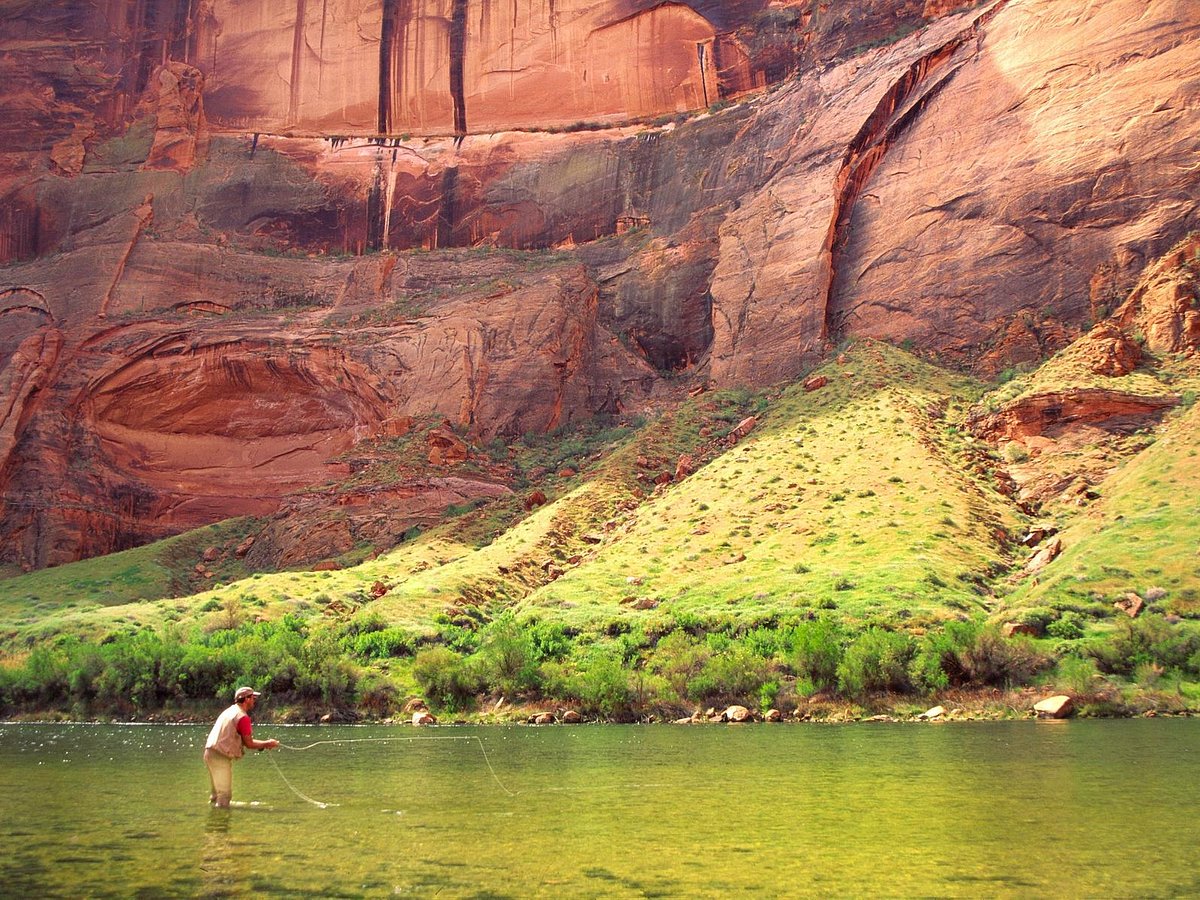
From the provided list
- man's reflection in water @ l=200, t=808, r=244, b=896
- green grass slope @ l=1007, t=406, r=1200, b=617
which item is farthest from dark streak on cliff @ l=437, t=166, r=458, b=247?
man's reflection in water @ l=200, t=808, r=244, b=896

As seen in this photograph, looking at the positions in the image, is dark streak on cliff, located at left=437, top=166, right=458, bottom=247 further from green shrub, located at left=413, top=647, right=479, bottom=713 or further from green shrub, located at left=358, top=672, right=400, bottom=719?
green shrub, located at left=413, top=647, right=479, bottom=713

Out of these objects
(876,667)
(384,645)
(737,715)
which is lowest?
(737,715)

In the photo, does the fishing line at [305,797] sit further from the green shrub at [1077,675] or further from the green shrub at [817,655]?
the green shrub at [1077,675]

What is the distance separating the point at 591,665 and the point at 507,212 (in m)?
42.7

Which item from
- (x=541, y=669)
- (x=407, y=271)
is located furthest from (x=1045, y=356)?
(x=407, y=271)

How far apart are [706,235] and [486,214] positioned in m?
16.4

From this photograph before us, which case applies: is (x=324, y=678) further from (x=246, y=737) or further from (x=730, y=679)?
(x=246, y=737)

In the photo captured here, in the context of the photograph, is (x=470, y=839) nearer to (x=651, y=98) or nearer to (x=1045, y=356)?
(x=1045, y=356)

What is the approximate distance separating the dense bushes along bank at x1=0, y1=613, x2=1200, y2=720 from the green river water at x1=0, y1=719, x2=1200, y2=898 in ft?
15.4

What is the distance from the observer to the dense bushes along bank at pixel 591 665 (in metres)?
23.9

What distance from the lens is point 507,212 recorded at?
6462cm

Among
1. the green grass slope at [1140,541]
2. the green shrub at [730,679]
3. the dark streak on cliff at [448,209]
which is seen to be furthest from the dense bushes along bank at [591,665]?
the dark streak on cliff at [448,209]

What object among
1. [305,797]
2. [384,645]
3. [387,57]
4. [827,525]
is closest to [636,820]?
[305,797]

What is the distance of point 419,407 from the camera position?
161ft
